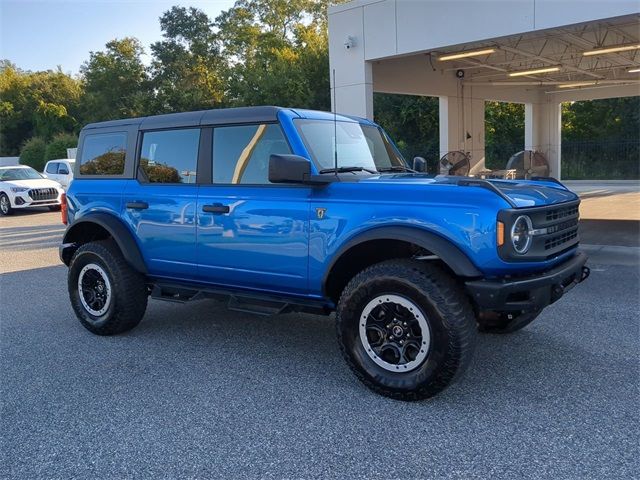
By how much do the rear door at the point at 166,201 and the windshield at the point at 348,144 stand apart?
107 cm

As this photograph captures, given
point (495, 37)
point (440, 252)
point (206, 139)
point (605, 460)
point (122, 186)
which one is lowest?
Result: point (605, 460)

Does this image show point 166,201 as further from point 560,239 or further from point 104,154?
point 560,239

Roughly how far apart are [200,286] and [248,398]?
1.37m

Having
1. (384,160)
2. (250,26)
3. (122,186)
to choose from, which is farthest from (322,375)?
(250,26)

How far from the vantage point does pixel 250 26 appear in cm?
5072

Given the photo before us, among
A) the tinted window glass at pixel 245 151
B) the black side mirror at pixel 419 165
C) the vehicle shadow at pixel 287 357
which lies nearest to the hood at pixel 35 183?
the vehicle shadow at pixel 287 357

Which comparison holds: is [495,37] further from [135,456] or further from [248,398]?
[135,456]

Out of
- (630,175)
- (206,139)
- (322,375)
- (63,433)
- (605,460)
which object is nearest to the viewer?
(605,460)

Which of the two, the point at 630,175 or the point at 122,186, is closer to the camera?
the point at 122,186

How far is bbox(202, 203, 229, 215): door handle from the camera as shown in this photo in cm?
467

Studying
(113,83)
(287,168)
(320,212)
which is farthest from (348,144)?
(113,83)

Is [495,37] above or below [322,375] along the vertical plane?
above

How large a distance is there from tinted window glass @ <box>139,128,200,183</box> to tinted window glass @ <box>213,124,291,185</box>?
10.0 inches

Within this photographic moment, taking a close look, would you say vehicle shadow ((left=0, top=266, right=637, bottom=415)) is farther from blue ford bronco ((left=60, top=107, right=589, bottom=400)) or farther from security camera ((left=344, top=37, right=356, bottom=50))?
security camera ((left=344, top=37, right=356, bottom=50))
